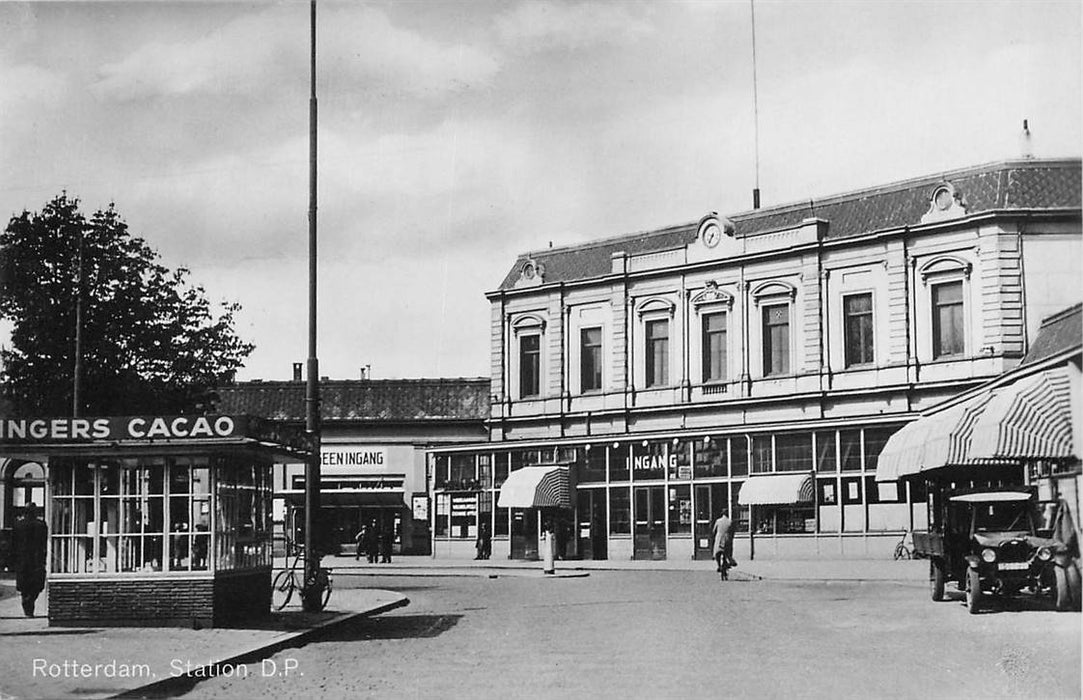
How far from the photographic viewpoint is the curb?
1233cm

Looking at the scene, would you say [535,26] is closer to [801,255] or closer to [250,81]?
[250,81]

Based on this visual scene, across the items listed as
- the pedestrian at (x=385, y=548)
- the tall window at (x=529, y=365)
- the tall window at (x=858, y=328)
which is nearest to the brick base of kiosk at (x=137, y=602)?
the tall window at (x=858, y=328)

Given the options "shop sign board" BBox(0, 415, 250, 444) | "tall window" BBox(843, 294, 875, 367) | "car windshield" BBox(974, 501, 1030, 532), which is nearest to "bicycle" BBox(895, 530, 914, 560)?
"tall window" BBox(843, 294, 875, 367)

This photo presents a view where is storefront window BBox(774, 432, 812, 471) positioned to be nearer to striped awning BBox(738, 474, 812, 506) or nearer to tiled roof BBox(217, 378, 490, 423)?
striped awning BBox(738, 474, 812, 506)

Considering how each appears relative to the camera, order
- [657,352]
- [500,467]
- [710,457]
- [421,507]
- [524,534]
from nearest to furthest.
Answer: [710,457], [657,352], [524,534], [500,467], [421,507]

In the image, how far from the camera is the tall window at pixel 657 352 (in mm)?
41688

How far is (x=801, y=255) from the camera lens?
38.4m

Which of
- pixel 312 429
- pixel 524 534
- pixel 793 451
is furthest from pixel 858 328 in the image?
pixel 312 429

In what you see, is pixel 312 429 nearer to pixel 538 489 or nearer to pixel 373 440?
pixel 538 489

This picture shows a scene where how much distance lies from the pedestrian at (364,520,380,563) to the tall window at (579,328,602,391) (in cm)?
824

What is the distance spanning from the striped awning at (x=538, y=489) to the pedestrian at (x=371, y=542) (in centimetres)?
420

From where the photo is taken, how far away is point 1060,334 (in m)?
18.4

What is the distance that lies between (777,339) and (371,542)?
14.4 m

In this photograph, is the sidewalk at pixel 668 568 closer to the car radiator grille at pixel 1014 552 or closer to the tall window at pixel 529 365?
the tall window at pixel 529 365
